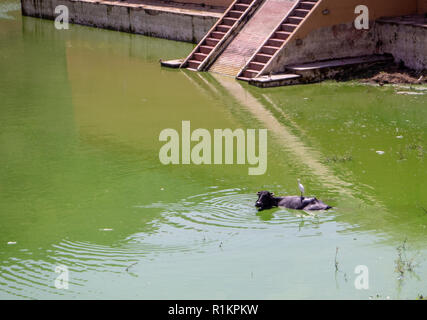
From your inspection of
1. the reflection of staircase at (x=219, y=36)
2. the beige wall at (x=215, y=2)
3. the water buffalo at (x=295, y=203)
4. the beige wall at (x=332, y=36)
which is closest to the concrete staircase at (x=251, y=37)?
→ the reflection of staircase at (x=219, y=36)

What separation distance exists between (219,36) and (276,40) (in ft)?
5.69

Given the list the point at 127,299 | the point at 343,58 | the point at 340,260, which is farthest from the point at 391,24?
the point at 127,299

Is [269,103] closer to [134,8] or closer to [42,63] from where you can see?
[42,63]

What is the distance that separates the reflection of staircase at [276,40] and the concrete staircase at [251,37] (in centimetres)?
13

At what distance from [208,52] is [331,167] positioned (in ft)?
22.9

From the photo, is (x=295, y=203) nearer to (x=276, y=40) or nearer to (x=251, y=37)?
(x=276, y=40)

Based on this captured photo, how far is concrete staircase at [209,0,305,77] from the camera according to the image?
15.4m

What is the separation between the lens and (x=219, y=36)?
53.8 ft

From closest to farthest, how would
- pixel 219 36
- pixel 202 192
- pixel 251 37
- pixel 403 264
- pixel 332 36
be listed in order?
pixel 403 264 → pixel 202 192 → pixel 332 36 → pixel 251 37 → pixel 219 36

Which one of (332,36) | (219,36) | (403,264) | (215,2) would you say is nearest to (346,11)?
(332,36)

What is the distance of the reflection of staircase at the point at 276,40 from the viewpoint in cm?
1485

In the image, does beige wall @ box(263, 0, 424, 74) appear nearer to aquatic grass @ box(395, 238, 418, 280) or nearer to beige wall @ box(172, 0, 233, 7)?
beige wall @ box(172, 0, 233, 7)

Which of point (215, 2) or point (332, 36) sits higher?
point (215, 2)

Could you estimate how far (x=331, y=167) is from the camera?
32.2ft
